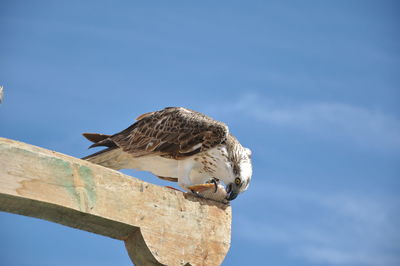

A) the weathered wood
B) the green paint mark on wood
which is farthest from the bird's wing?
the green paint mark on wood

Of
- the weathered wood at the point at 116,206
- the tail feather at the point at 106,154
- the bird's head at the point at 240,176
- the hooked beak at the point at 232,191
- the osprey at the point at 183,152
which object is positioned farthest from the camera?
the tail feather at the point at 106,154

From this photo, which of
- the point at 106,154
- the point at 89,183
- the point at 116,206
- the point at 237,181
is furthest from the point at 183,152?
the point at 89,183

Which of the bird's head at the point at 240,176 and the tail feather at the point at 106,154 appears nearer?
the bird's head at the point at 240,176

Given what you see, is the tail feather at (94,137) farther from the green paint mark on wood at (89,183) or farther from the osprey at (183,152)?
the green paint mark on wood at (89,183)

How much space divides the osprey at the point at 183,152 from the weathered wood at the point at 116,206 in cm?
122

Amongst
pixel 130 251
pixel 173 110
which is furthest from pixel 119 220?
pixel 173 110

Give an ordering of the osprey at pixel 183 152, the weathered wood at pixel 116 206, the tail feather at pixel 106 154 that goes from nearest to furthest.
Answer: the weathered wood at pixel 116 206 < the osprey at pixel 183 152 < the tail feather at pixel 106 154

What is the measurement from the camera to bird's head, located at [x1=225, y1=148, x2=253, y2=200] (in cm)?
579

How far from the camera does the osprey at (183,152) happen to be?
5.93 m

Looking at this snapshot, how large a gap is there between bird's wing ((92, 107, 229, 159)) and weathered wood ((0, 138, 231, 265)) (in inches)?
53.1

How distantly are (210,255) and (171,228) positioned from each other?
0.43 m

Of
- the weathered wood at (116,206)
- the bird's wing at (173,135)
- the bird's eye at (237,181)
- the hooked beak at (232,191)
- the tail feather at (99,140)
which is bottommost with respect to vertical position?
the weathered wood at (116,206)

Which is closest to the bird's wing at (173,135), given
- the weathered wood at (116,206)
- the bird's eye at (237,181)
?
the bird's eye at (237,181)

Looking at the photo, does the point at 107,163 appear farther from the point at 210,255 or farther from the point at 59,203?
the point at 59,203
